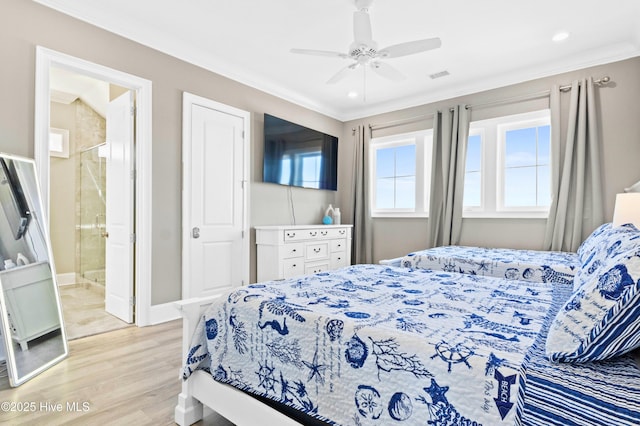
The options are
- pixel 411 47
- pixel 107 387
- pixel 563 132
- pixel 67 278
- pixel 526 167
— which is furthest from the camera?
pixel 67 278

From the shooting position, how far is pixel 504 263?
284 centimetres

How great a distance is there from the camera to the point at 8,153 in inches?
90.6

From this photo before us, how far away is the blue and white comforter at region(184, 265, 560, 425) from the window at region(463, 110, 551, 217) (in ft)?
7.94

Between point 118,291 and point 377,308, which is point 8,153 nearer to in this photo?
point 118,291

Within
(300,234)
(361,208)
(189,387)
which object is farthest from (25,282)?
(361,208)

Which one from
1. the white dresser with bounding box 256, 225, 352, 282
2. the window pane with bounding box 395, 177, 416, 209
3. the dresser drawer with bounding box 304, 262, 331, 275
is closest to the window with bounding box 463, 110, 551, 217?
the window pane with bounding box 395, 177, 416, 209

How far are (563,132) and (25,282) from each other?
4951 millimetres

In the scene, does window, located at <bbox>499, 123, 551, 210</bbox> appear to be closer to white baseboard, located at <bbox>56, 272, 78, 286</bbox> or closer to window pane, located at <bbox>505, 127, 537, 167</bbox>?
window pane, located at <bbox>505, 127, 537, 167</bbox>

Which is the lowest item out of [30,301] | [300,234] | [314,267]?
[314,267]

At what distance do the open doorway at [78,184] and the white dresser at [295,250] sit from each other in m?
2.17

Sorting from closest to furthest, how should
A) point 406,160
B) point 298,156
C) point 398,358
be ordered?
point 398,358 → point 298,156 → point 406,160

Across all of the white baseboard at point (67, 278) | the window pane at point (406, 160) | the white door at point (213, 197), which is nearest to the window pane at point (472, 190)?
the window pane at point (406, 160)

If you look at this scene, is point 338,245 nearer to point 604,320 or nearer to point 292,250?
point 292,250

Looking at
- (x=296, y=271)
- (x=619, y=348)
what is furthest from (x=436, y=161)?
(x=619, y=348)
